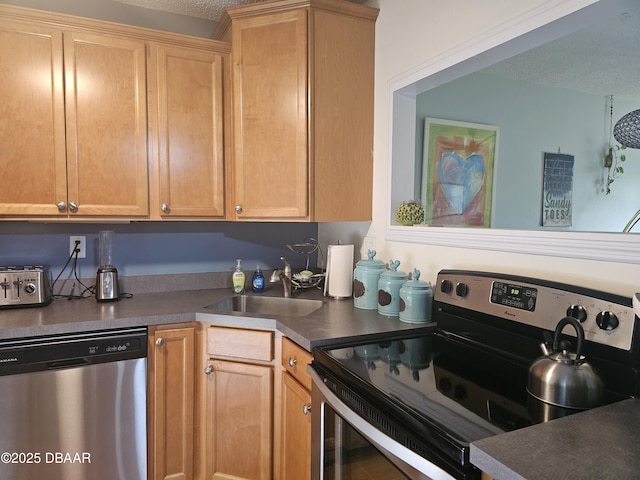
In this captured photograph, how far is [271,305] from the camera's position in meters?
2.32

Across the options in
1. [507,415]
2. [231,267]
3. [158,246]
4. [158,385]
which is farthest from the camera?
[231,267]

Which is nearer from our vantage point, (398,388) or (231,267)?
(398,388)

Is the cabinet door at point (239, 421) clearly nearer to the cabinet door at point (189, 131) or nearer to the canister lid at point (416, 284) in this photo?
the canister lid at point (416, 284)

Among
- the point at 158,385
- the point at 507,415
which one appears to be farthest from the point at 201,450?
the point at 507,415

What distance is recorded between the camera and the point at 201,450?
6.22 ft

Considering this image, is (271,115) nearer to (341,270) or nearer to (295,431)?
(341,270)

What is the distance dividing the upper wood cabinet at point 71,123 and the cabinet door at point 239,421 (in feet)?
2.95

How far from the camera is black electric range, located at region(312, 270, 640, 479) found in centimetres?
92

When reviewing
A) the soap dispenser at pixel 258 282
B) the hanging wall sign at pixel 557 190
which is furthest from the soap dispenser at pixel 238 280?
the hanging wall sign at pixel 557 190

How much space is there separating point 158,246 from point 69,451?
1.07 m

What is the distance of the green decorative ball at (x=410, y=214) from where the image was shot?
1947 millimetres

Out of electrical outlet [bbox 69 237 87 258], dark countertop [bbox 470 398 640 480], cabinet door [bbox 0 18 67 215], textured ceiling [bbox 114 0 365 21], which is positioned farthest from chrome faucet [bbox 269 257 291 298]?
dark countertop [bbox 470 398 640 480]

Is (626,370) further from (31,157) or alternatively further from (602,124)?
(602,124)

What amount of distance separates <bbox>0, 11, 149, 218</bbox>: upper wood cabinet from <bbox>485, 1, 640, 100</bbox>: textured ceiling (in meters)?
2.25
